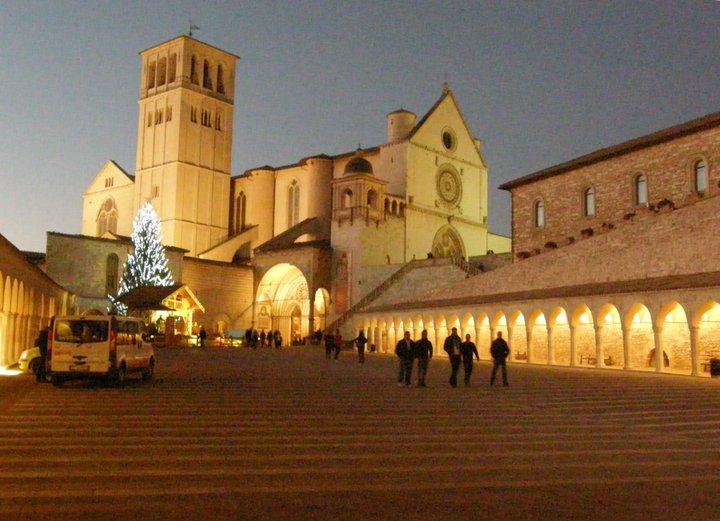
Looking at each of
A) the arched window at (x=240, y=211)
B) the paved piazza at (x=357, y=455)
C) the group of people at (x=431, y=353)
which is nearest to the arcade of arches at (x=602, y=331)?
the group of people at (x=431, y=353)

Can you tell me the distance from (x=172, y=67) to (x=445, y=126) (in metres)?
23.7

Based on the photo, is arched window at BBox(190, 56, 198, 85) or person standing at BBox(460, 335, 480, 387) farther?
arched window at BBox(190, 56, 198, 85)

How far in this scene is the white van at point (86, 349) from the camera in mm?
18609

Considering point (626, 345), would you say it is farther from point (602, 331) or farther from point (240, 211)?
point (240, 211)

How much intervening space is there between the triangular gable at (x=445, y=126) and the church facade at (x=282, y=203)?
110 mm

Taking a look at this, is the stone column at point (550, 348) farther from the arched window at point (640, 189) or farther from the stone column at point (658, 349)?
the arched window at point (640, 189)

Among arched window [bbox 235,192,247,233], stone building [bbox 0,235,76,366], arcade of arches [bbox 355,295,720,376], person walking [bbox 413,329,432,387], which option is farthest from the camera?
arched window [bbox 235,192,247,233]

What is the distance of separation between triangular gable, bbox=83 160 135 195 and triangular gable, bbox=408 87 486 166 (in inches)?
1108

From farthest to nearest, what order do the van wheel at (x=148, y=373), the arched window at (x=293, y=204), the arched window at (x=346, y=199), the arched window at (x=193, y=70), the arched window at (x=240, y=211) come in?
the arched window at (x=240, y=211) < the arched window at (x=293, y=204) < the arched window at (x=193, y=70) < the arched window at (x=346, y=199) < the van wheel at (x=148, y=373)

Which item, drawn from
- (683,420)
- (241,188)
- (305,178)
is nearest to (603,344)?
(683,420)

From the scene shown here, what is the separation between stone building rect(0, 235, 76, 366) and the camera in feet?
86.7

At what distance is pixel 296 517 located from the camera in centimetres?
617

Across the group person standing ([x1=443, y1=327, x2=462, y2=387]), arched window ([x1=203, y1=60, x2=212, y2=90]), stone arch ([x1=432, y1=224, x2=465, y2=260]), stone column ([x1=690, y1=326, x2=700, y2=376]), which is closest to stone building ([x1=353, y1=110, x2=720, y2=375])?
stone column ([x1=690, y1=326, x2=700, y2=376])

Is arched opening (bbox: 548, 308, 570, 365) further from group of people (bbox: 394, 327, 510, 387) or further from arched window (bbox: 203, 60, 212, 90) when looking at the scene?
arched window (bbox: 203, 60, 212, 90)
